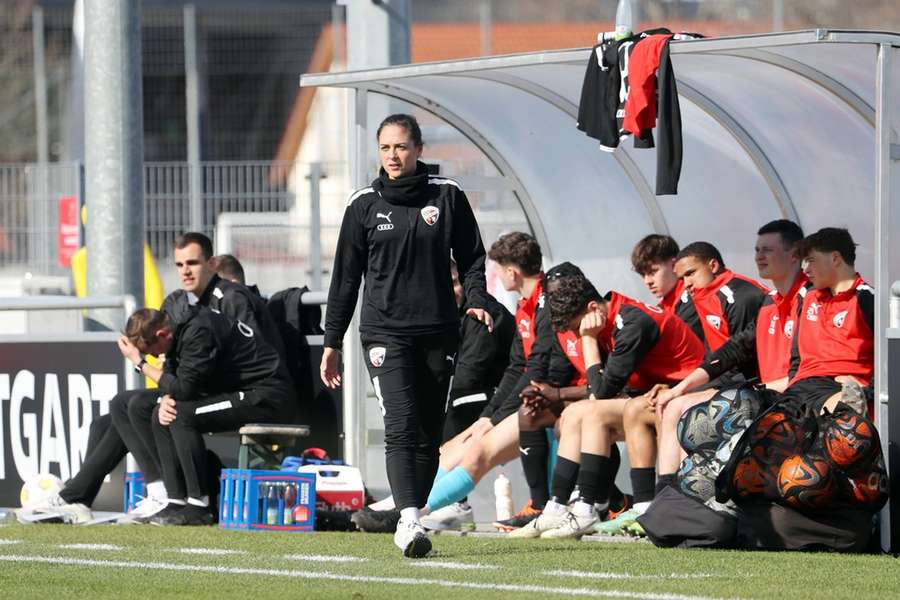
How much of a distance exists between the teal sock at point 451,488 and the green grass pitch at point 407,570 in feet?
2.30

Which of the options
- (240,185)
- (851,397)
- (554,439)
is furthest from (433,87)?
(240,185)

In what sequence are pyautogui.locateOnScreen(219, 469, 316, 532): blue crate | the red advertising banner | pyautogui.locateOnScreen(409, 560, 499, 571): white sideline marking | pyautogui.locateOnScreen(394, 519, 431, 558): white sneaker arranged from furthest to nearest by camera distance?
the red advertising banner, pyautogui.locateOnScreen(219, 469, 316, 532): blue crate, pyautogui.locateOnScreen(394, 519, 431, 558): white sneaker, pyautogui.locateOnScreen(409, 560, 499, 571): white sideline marking

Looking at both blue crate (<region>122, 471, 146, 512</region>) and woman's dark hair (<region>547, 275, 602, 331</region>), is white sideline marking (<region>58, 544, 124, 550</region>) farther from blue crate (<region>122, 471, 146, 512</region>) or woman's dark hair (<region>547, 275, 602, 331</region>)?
woman's dark hair (<region>547, 275, 602, 331</region>)

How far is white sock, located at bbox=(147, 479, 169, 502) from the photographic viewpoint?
10086 mm

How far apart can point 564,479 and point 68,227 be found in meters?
11.3

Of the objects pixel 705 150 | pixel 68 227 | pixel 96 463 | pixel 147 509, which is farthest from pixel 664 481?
pixel 68 227

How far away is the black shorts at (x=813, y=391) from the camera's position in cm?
830

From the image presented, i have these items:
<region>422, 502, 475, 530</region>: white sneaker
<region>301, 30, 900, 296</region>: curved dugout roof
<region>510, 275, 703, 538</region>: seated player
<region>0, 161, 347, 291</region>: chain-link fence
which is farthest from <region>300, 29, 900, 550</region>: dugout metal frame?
<region>0, 161, 347, 291</region>: chain-link fence

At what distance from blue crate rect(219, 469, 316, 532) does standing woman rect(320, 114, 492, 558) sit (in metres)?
1.63

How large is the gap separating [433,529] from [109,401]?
91.3 inches

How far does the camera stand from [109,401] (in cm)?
1055

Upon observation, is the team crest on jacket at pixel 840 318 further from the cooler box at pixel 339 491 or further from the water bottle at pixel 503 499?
the cooler box at pixel 339 491

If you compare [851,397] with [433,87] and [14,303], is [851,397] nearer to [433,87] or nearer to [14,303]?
[433,87]

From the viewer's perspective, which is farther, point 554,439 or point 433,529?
point 554,439
